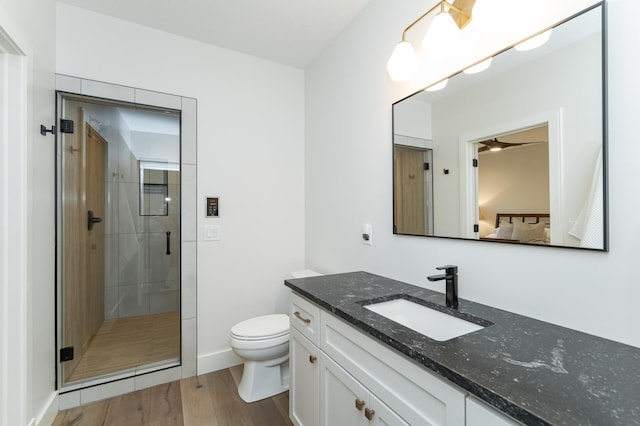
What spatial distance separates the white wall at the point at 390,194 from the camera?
89 cm

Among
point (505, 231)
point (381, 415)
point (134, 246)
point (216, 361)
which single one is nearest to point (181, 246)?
point (134, 246)

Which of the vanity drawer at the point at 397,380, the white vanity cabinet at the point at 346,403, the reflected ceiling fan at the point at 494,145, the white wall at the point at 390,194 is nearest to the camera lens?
the vanity drawer at the point at 397,380

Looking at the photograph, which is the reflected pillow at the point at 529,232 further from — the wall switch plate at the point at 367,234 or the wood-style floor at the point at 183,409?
the wood-style floor at the point at 183,409

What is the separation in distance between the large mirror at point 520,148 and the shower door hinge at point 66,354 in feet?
7.80

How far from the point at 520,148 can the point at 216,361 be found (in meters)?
2.51

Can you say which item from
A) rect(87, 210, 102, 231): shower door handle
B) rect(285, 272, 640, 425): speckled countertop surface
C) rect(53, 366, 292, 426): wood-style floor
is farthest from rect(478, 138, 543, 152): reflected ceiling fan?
rect(87, 210, 102, 231): shower door handle

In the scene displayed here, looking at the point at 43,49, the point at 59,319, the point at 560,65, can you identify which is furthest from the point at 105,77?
the point at 560,65

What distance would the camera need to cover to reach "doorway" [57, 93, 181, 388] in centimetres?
212

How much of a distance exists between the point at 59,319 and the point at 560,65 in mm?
2965

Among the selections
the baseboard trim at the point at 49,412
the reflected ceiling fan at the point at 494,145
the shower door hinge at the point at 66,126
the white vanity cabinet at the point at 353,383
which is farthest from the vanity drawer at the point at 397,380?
the shower door hinge at the point at 66,126

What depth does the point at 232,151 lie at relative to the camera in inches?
97.2

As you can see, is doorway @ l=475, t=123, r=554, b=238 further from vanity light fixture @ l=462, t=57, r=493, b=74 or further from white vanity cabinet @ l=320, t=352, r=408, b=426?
white vanity cabinet @ l=320, t=352, r=408, b=426

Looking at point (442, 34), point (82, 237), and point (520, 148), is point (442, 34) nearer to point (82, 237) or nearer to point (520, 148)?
point (520, 148)

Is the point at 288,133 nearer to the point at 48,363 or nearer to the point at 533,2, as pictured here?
the point at 533,2
